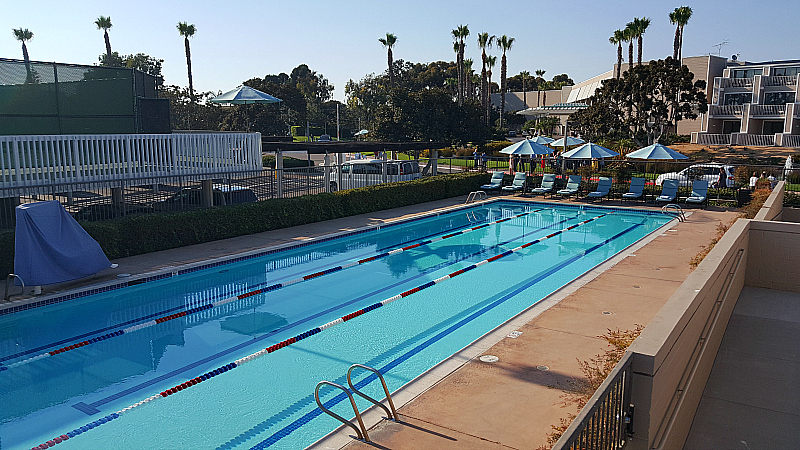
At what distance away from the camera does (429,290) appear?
12055 millimetres

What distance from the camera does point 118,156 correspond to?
14.7 metres

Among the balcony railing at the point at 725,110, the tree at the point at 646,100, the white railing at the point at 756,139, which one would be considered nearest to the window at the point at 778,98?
the balcony railing at the point at 725,110

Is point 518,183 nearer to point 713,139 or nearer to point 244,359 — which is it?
point 244,359

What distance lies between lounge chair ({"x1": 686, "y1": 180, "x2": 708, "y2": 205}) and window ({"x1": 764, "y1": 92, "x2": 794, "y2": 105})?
33922 millimetres

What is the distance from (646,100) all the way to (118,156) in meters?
34.8

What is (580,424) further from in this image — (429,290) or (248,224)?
(248,224)

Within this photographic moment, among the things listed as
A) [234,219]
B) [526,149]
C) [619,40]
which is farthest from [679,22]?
[234,219]

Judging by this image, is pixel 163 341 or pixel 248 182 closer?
pixel 163 341

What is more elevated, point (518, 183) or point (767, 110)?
point (767, 110)

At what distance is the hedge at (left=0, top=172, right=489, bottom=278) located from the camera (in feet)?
43.7

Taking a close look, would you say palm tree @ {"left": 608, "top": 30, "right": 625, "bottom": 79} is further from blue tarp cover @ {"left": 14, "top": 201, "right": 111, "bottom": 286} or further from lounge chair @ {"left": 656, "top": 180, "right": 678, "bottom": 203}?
blue tarp cover @ {"left": 14, "top": 201, "right": 111, "bottom": 286}

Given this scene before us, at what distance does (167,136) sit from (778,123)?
4970 centimetres

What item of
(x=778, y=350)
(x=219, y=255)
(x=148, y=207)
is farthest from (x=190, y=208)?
(x=778, y=350)

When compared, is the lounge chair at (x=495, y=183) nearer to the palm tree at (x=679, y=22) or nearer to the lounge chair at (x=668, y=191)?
the lounge chair at (x=668, y=191)
